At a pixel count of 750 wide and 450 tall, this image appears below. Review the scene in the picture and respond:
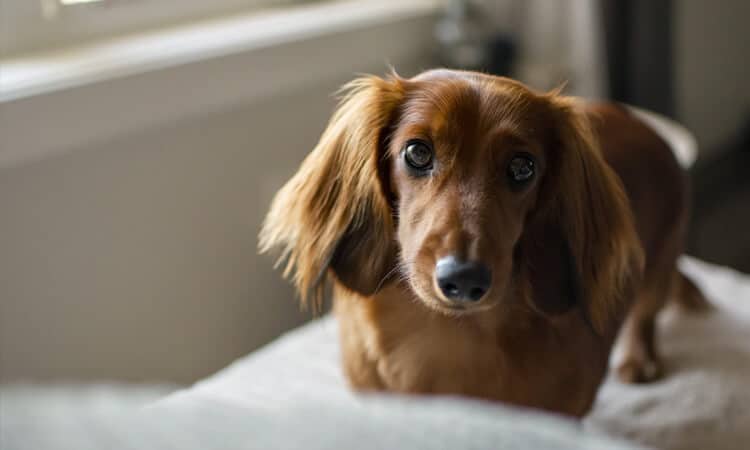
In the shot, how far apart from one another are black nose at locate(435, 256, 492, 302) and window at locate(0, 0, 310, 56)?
0.95 m

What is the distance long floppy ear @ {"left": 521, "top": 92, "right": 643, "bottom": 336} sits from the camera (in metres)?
1.02

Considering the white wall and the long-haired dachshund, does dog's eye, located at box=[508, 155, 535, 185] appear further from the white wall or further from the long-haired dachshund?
the white wall

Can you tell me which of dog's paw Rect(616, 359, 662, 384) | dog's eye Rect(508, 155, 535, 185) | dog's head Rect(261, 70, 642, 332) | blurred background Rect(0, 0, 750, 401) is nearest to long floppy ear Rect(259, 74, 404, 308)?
dog's head Rect(261, 70, 642, 332)

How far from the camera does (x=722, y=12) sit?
8.20 feet

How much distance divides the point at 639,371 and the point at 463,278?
68 centimetres

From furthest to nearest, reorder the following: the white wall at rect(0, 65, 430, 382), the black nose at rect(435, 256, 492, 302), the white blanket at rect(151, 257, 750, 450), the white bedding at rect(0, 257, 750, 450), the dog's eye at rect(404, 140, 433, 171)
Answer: the white wall at rect(0, 65, 430, 382) → the white blanket at rect(151, 257, 750, 450) → the dog's eye at rect(404, 140, 433, 171) → the black nose at rect(435, 256, 492, 302) → the white bedding at rect(0, 257, 750, 450)

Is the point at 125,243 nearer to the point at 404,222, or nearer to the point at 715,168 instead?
the point at 404,222

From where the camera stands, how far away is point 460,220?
88 centimetres

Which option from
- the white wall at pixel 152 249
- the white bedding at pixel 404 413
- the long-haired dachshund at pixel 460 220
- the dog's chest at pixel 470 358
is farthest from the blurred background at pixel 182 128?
the dog's chest at pixel 470 358

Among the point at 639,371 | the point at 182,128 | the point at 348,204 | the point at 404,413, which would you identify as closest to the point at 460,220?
the point at 348,204

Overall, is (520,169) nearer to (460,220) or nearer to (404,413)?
(460,220)

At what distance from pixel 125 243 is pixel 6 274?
22 centimetres

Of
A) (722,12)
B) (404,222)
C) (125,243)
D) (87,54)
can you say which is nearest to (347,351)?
(404,222)

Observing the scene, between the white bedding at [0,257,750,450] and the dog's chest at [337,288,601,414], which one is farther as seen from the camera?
the dog's chest at [337,288,601,414]
